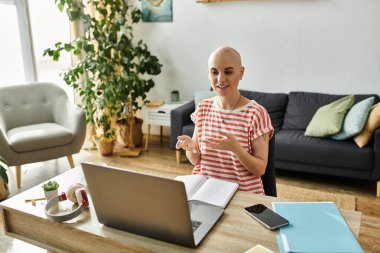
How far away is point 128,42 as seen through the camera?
3771mm

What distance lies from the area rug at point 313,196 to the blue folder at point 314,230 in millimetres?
1593

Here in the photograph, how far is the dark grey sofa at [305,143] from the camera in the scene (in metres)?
2.76

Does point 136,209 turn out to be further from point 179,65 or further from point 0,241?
point 179,65

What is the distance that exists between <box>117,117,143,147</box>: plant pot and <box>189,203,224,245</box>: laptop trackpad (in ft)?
8.85

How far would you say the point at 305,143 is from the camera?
293 cm

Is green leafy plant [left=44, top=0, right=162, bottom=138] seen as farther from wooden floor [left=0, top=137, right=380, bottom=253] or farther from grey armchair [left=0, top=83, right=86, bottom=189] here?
wooden floor [left=0, top=137, right=380, bottom=253]

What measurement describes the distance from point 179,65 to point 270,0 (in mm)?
1189

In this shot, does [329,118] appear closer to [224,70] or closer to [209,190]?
Answer: [224,70]

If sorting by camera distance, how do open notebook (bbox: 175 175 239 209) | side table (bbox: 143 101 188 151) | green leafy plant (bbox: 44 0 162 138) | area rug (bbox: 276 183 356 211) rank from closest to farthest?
open notebook (bbox: 175 175 239 209)
area rug (bbox: 276 183 356 211)
green leafy plant (bbox: 44 0 162 138)
side table (bbox: 143 101 188 151)

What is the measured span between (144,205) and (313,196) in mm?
2099

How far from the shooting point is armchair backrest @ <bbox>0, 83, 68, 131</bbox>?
3234mm

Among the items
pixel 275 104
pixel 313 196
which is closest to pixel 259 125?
pixel 313 196

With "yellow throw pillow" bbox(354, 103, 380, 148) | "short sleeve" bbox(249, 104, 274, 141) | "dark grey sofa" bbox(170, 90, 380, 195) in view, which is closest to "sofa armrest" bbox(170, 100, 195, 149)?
"dark grey sofa" bbox(170, 90, 380, 195)

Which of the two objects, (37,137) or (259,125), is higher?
(259,125)
